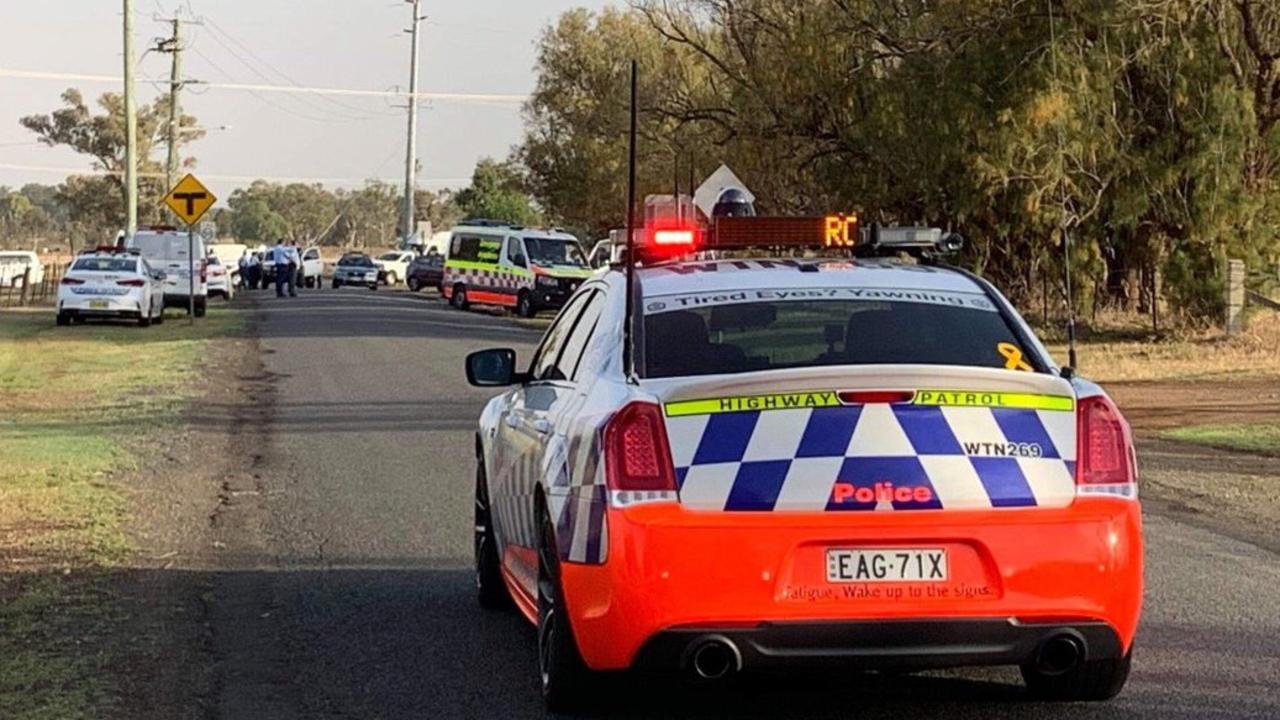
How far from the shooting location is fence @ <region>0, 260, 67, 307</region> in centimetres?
4922

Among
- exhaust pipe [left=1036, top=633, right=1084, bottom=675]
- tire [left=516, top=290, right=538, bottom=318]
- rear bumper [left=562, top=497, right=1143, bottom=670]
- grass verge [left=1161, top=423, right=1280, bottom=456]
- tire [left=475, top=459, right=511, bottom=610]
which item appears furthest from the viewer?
tire [left=516, top=290, right=538, bottom=318]

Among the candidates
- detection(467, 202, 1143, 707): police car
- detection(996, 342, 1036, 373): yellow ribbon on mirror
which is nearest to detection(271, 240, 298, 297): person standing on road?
detection(996, 342, 1036, 373): yellow ribbon on mirror

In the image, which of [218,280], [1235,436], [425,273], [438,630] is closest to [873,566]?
[438,630]

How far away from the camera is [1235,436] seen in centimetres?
1680

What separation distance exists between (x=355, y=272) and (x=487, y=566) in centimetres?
6284

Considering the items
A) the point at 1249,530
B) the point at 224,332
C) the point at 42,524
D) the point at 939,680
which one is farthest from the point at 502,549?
the point at 224,332

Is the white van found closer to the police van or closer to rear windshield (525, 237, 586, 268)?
the police van

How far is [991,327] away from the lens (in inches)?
270

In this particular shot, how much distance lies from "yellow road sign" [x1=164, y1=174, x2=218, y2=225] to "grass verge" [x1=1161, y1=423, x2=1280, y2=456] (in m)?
23.7

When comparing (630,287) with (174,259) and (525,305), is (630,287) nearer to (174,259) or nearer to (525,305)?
(174,259)

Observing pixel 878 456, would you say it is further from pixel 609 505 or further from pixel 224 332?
pixel 224 332

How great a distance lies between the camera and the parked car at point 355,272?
7062 centimetres

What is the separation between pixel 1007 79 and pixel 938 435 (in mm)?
23502

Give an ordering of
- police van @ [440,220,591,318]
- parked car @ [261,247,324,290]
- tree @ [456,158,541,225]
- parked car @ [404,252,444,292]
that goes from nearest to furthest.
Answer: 1. police van @ [440,220,591,318]
2. parked car @ [404,252,444,292]
3. parked car @ [261,247,324,290]
4. tree @ [456,158,541,225]
